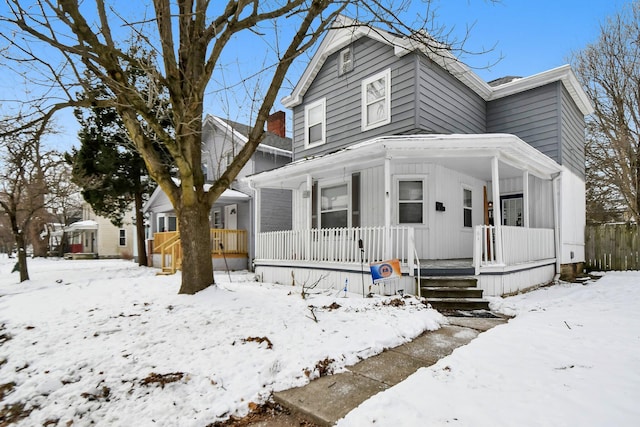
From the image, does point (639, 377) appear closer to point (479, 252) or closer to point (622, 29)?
point (479, 252)

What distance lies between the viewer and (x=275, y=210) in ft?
46.8

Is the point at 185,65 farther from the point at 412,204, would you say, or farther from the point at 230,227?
the point at 230,227

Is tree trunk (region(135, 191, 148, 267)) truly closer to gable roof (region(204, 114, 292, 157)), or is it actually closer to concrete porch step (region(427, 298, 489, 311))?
gable roof (region(204, 114, 292, 157))

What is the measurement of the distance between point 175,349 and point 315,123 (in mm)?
8947

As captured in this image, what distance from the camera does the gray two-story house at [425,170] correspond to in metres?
7.20

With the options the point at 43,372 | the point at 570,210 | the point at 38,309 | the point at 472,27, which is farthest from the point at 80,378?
the point at 570,210

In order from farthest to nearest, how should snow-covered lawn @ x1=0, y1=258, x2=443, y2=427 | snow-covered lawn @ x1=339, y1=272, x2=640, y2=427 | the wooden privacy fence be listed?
the wooden privacy fence
snow-covered lawn @ x1=0, y1=258, x2=443, y2=427
snow-covered lawn @ x1=339, y1=272, x2=640, y2=427

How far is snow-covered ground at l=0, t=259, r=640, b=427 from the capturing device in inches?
102

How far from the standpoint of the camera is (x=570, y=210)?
33.9 feet

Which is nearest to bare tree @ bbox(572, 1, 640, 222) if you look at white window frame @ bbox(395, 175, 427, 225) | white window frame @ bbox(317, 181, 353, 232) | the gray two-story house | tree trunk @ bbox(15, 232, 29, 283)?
the gray two-story house

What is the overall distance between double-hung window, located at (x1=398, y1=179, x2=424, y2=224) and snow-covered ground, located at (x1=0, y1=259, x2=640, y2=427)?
322 centimetres

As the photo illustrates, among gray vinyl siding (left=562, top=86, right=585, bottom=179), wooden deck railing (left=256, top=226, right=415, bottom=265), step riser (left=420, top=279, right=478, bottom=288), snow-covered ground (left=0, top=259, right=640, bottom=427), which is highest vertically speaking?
gray vinyl siding (left=562, top=86, right=585, bottom=179)

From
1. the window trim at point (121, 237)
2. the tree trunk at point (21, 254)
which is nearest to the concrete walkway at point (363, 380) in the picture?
the tree trunk at point (21, 254)

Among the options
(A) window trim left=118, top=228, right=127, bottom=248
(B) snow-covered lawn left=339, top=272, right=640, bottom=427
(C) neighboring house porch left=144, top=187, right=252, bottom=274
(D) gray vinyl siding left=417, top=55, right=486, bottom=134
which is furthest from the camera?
(A) window trim left=118, top=228, right=127, bottom=248
